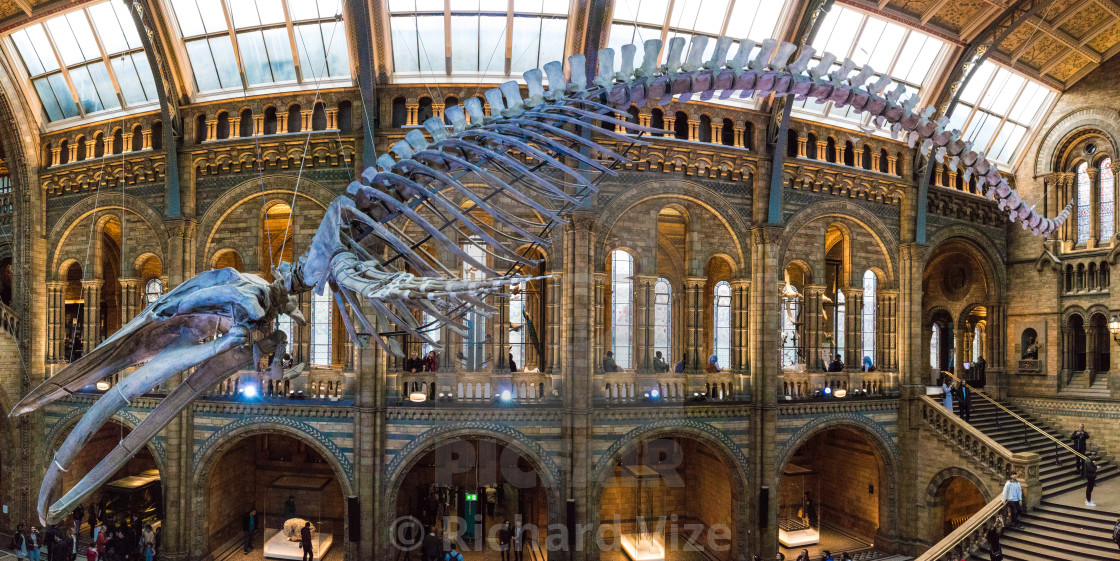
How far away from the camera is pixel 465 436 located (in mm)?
15688

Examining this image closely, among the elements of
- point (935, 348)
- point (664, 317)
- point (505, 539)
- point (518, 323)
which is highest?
point (664, 317)

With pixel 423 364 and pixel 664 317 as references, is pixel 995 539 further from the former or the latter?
pixel 423 364

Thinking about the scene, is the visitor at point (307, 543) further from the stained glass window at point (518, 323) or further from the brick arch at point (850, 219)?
the brick arch at point (850, 219)

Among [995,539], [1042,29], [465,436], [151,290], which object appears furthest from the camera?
[151,290]

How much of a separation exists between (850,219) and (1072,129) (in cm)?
862

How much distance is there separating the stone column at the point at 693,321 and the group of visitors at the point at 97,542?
1387 centimetres

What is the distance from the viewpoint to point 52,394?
18.7 ft

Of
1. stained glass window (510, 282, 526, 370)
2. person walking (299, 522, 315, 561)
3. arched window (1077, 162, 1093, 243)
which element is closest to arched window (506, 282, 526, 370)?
stained glass window (510, 282, 526, 370)

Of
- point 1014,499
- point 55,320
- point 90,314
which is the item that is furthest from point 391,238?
point 55,320

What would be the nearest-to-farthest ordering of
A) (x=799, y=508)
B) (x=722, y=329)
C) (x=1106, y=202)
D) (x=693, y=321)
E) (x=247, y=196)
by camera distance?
(x=247, y=196)
(x=693, y=321)
(x=1106, y=202)
(x=799, y=508)
(x=722, y=329)

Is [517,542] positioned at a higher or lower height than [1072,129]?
lower

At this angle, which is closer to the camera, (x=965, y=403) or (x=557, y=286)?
(x=557, y=286)

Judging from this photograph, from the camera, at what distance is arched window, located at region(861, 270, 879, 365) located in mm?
20266

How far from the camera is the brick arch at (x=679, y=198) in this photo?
16469 millimetres
